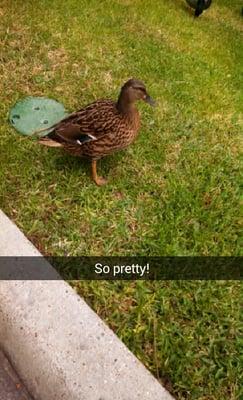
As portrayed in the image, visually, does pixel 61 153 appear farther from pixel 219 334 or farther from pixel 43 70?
pixel 219 334

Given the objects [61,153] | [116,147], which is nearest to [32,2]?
[61,153]

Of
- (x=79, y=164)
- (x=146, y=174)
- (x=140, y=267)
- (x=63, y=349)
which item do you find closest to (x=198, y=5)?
(x=146, y=174)

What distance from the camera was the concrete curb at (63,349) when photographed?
2.11 m

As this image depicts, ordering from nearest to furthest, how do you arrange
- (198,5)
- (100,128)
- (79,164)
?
(100,128)
(79,164)
(198,5)

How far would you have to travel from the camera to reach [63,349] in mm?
2211

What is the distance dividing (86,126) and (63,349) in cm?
151

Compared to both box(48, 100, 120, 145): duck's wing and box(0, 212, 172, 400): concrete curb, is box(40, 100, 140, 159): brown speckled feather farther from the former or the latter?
box(0, 212, 172, 400): concrete curb

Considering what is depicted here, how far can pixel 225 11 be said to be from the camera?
6.86m

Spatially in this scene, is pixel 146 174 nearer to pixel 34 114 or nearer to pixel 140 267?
pixel 140 267

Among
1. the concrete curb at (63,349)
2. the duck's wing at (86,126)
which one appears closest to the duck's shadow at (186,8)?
the duck's wing at (86,126)

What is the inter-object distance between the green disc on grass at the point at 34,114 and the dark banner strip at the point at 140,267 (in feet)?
4.33

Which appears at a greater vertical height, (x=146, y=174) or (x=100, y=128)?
(x=100, y=128)

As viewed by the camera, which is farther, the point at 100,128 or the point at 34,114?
the point at 34,114

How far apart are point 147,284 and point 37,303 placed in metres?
0.74
